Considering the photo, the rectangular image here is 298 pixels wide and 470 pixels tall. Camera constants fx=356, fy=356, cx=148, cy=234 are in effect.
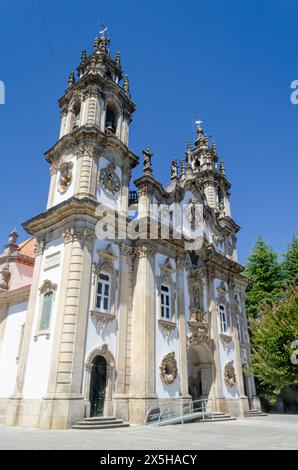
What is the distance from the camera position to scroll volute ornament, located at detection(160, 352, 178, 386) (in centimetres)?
2056

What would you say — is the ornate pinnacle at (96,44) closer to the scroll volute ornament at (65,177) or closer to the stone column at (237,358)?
the scroll volute ornament at (65,177)

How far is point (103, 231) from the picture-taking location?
21.2m

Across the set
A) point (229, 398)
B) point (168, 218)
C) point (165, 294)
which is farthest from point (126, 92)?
point (229, 398)

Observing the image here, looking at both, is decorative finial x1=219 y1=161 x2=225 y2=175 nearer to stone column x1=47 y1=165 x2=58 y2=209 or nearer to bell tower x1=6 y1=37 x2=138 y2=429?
bell tower x1=6 y1=37 x2=138 y2=429

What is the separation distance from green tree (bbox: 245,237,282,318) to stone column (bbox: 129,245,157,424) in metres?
16.8

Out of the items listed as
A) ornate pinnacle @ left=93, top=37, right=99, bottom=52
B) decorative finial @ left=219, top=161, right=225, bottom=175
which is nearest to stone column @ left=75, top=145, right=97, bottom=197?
ornate pinnacle @ left=93, top=37, right=99, bottom=52

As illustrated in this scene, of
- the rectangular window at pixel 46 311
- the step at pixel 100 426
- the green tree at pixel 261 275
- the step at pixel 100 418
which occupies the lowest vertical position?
the step at pixel 100 426

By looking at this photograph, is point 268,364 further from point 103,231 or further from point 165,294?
point 103,231

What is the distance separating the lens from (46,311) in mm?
19359

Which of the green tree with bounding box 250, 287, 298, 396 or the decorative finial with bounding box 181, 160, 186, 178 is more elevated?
the decorative finial with bounding box 181, 160, 186, 178

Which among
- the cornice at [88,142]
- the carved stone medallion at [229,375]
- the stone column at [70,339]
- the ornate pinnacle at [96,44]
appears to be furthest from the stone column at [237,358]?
the ornate pinnacle at [96,44]

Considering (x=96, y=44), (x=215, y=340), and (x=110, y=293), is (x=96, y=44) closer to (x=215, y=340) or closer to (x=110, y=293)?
(x=110, y=293)

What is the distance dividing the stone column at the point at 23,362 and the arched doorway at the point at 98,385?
3.70 metres

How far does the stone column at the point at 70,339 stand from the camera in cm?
1611
